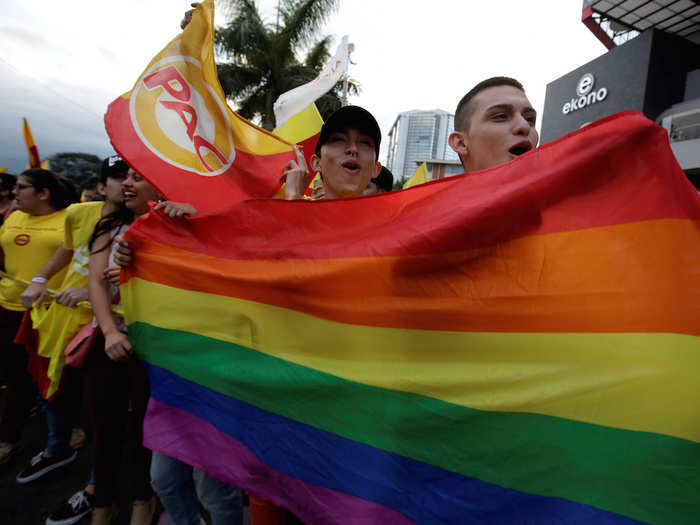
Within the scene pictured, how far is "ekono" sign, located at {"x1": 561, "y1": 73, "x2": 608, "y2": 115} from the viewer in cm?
1897

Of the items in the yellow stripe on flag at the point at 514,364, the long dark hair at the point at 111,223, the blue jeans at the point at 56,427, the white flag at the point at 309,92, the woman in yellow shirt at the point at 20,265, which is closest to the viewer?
the yellow stripe on flag at the point at 514,364

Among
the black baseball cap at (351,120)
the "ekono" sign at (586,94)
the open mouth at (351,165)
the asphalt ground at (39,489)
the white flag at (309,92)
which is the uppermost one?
the "ekono" sign at (586,94)

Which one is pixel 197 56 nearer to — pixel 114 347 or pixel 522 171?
pixel 114 347

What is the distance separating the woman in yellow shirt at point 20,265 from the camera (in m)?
2.74

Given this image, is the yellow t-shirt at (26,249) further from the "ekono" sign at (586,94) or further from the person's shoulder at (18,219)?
the "ekono" sign at (586,94)

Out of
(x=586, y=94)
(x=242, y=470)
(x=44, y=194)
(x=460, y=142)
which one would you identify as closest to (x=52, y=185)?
(x=44, y=194)

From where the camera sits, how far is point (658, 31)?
695 inches

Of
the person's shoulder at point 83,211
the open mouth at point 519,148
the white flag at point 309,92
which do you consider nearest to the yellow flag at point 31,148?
the white flag at point 309,92

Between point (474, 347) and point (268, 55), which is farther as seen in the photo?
point (268, 55)

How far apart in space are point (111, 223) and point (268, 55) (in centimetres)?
1277

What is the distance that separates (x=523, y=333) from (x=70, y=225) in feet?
8.09

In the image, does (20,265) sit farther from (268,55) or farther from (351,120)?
(268,55)

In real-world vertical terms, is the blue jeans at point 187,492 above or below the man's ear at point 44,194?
below

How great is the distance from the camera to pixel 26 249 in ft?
9.05
